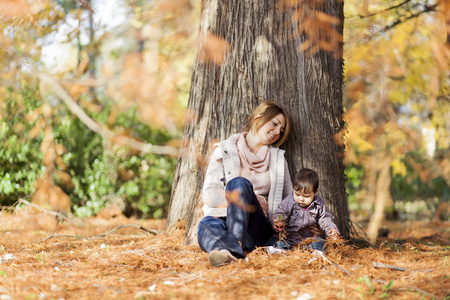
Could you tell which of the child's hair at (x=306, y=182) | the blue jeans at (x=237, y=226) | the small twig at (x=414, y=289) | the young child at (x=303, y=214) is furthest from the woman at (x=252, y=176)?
the small twig at (x=414, y=289)

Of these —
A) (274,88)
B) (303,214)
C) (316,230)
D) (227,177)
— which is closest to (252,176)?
(227,177)

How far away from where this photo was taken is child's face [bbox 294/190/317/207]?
2898 mm

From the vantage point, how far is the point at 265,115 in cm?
314

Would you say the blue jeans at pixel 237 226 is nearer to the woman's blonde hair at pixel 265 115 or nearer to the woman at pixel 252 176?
the woman at pixel 252 176

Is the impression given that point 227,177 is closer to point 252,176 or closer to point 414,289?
point 252,176

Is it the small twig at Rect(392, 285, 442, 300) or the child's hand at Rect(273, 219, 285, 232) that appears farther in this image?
the child's hand at Rect(273, 219, 285, 232)

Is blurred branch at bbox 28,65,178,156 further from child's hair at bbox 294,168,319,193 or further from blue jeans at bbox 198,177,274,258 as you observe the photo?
child's hair at bbox 294,168,319,193

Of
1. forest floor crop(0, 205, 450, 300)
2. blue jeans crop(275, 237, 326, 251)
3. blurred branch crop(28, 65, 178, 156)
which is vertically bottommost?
forest floor crop(0, 205, 450, 300)

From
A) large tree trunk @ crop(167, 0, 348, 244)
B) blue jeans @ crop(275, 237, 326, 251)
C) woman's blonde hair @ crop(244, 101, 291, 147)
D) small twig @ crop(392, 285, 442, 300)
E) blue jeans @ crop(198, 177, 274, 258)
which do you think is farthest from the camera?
large tree trunk @ crop(167, 0, 348, 244)

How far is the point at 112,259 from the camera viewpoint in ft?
9.32

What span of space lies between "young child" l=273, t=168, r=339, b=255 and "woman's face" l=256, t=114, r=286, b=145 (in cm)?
40

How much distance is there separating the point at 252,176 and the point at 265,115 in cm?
48

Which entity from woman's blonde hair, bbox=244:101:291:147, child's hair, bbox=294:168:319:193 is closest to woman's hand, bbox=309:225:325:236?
child's hair, bbox=294:168:319:193

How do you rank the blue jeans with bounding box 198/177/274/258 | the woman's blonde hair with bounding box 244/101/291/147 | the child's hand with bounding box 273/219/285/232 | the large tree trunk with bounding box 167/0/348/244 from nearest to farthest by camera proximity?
1. the blue jeans with bounding box 198/177/274/258
2. the child's hand with bounding box 273/219/285/232
3. the woman's blonde hair with bounding box 244/101/291/147
4. the large tree trunk with bounding box 167/0/348/244
